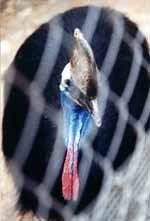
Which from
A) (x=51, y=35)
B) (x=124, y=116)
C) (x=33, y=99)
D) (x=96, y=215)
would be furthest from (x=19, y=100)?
(x=96, y=215)

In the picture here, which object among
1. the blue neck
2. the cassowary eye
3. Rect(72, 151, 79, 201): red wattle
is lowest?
Rect(72, 151, 79, 201): red wattle

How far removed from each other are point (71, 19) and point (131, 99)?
Result: 0.23 meters

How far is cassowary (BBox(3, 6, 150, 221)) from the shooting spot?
62.2 inches

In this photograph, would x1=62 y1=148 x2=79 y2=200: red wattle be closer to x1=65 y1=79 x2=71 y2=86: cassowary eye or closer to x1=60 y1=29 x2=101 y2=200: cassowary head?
x1=60 y1=29 x2=101 y2=200: cassowary head

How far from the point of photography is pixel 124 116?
172 centimetres

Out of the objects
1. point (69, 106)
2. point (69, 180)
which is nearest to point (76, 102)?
point (69, 106)

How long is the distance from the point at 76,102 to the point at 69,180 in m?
0.18

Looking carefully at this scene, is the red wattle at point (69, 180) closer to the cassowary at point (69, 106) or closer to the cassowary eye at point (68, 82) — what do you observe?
the cassowary at point (69, 106)

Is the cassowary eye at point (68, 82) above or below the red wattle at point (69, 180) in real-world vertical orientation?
above

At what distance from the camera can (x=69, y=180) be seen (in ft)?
5.32

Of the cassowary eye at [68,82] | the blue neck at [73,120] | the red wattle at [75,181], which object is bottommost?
the red wattle at [75,181]

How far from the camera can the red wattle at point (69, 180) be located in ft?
5.25

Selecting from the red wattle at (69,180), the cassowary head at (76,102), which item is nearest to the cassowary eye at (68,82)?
the cassowary head at (76,102)

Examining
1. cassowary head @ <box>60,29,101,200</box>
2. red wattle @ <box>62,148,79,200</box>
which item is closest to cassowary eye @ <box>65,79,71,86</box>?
cassowary head @ <box>60,29,101,200</box>
